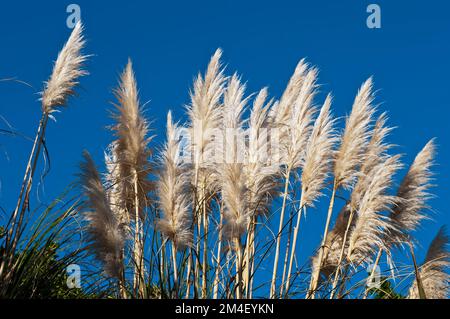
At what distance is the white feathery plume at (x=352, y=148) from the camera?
258 inches

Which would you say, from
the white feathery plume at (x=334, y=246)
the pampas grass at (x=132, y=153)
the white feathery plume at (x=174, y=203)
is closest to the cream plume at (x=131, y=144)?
the pampas grass at (x=132, y=153)

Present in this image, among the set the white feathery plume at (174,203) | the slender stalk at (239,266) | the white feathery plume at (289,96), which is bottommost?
the slender stalk at (239,266)

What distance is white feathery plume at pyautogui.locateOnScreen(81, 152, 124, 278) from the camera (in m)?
4.84

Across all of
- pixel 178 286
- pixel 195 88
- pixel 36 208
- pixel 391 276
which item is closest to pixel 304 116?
pixel 195 88

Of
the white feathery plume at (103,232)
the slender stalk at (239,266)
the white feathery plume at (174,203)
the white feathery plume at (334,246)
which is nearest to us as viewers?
the white feathery plume at (103,232)

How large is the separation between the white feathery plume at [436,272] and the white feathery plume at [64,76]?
10.8 ft

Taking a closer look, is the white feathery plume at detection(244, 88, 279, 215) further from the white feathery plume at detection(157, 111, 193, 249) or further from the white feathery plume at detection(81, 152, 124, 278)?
the white feathery plume at detection(81, 152, 124, 278)

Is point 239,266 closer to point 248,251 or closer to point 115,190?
point 248,251

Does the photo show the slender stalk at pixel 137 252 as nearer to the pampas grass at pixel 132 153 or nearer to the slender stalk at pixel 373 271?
the pampas grass at pixel 132 153

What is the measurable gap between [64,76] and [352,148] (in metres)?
2.52

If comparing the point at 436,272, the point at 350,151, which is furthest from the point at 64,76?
the point at 436,272

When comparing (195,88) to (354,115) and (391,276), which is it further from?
(391,276)

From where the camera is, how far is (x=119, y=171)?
628 centimetres
